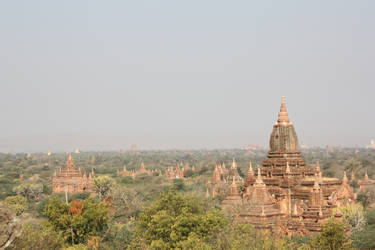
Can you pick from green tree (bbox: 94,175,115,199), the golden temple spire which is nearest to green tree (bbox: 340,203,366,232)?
the golden temple spire

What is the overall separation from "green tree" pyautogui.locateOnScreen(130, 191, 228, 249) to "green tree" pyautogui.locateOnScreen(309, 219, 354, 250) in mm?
4897

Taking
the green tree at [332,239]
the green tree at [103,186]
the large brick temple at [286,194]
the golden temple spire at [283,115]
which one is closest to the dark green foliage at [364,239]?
the large brick temple at [286,194]

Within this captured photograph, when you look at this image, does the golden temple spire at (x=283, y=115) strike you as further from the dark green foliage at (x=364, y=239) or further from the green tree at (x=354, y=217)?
the dark green foliage at (x=364, y=239)

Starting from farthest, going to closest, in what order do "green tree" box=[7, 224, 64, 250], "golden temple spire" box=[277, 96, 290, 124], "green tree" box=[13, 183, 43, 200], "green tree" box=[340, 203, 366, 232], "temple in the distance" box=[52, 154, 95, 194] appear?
"temple in the distance" box=[52, 154, 95, 194] < "green tree" box=[13, 183, 43, 200] < "golden temple spire" box=[277, 96, 290, 124] < "green tree" box=[340, 203, 366, 232] < "green tree" box=[7, 224, 64, 250]

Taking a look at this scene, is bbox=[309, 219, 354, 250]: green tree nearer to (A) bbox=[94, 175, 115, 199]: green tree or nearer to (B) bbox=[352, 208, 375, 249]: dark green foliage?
(B) bbox=[352, 208, 375, 249]: dark green foliage

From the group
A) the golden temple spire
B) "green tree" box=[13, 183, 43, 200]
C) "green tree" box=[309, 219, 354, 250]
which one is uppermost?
the golden temple spire

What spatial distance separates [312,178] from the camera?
45.8 metres

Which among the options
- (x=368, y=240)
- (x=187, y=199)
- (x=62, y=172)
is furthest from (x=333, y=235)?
(x=62, y=172)

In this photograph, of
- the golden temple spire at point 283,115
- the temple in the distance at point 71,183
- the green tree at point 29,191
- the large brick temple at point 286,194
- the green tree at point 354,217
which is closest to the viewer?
the large brick temple at point 286,194

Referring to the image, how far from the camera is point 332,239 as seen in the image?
29406mm

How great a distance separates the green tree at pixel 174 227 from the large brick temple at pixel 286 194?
4.93 meters

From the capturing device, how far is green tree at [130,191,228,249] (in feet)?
95.5

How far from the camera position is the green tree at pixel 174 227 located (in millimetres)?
29094

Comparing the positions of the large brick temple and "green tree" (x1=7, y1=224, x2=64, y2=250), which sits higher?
the large brick temple
